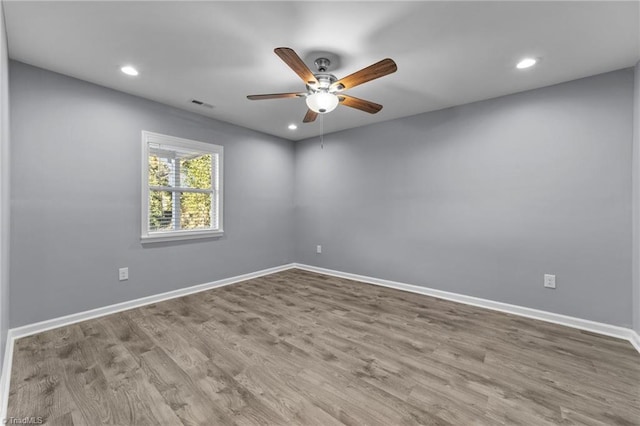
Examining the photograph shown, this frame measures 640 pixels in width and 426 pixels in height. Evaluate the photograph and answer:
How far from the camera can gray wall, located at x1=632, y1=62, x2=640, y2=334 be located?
2.34 meters

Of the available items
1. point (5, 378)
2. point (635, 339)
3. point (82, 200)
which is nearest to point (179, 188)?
point (82, 200)

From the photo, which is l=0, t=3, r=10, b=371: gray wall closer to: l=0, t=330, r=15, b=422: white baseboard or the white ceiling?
l=0, t=330, r=15, b=422: white baseboard

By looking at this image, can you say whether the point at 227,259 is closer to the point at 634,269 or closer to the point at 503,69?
the point at 503,69

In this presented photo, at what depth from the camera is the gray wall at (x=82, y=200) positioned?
2441 mm

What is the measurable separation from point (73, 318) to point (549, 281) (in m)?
4.95

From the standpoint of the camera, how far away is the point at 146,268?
3.23 meters

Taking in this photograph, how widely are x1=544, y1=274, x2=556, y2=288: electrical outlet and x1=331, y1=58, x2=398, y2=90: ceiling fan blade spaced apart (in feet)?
8.92

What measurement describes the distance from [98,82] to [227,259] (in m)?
2.63

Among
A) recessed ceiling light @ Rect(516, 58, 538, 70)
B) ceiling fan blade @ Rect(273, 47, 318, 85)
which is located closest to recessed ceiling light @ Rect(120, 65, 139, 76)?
ceiling fan blade @ Rect(273, 47, 318, 85)

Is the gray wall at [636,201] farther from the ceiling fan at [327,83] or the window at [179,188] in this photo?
the window at [179,188]

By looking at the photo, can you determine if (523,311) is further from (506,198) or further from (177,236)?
(177,236)

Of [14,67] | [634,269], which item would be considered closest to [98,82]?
[14,67]

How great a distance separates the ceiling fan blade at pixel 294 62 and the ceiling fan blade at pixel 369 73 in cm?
24

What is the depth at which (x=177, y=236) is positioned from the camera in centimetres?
352
